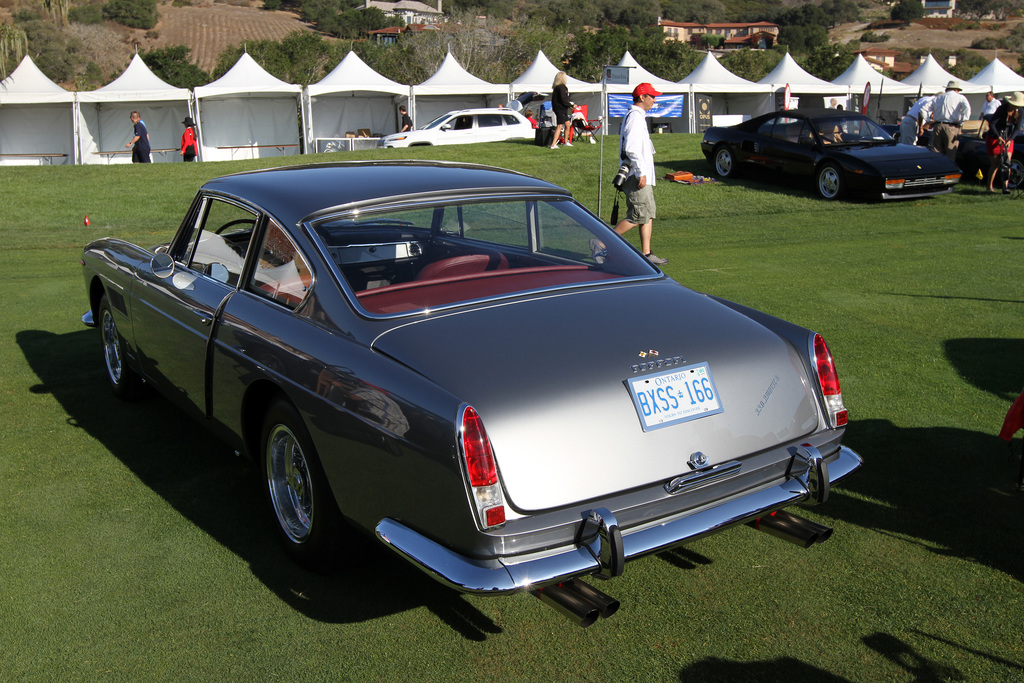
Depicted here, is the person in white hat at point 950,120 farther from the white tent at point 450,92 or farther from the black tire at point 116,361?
the black tire at point 116,361

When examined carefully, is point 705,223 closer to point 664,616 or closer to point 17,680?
point 664,616

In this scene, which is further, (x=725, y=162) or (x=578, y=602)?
(x=725, y=162)

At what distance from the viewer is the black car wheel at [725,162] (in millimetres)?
17750

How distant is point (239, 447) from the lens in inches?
157

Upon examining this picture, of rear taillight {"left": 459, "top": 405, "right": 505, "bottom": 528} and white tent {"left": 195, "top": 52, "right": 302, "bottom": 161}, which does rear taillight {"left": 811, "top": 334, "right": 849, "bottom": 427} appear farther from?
white tent {"left": 195, "top": 52, "right": 302, "bottom": 161}

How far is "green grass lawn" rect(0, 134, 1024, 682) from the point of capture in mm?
2959

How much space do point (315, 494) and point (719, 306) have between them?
6.03ft

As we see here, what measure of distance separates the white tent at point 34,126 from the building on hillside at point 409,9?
12454 cm

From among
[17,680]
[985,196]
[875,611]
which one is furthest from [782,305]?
[985,196]

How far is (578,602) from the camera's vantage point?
2.78m

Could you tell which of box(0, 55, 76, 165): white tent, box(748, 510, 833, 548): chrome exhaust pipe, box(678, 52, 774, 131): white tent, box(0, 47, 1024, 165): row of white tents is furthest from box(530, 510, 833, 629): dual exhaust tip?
box(678, 52, 774, 131): white tent

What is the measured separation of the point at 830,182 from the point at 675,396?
14122mm

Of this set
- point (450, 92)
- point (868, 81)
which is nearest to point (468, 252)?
point (450, 92)

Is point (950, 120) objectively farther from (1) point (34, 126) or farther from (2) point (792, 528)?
(1) point (34, 126)
